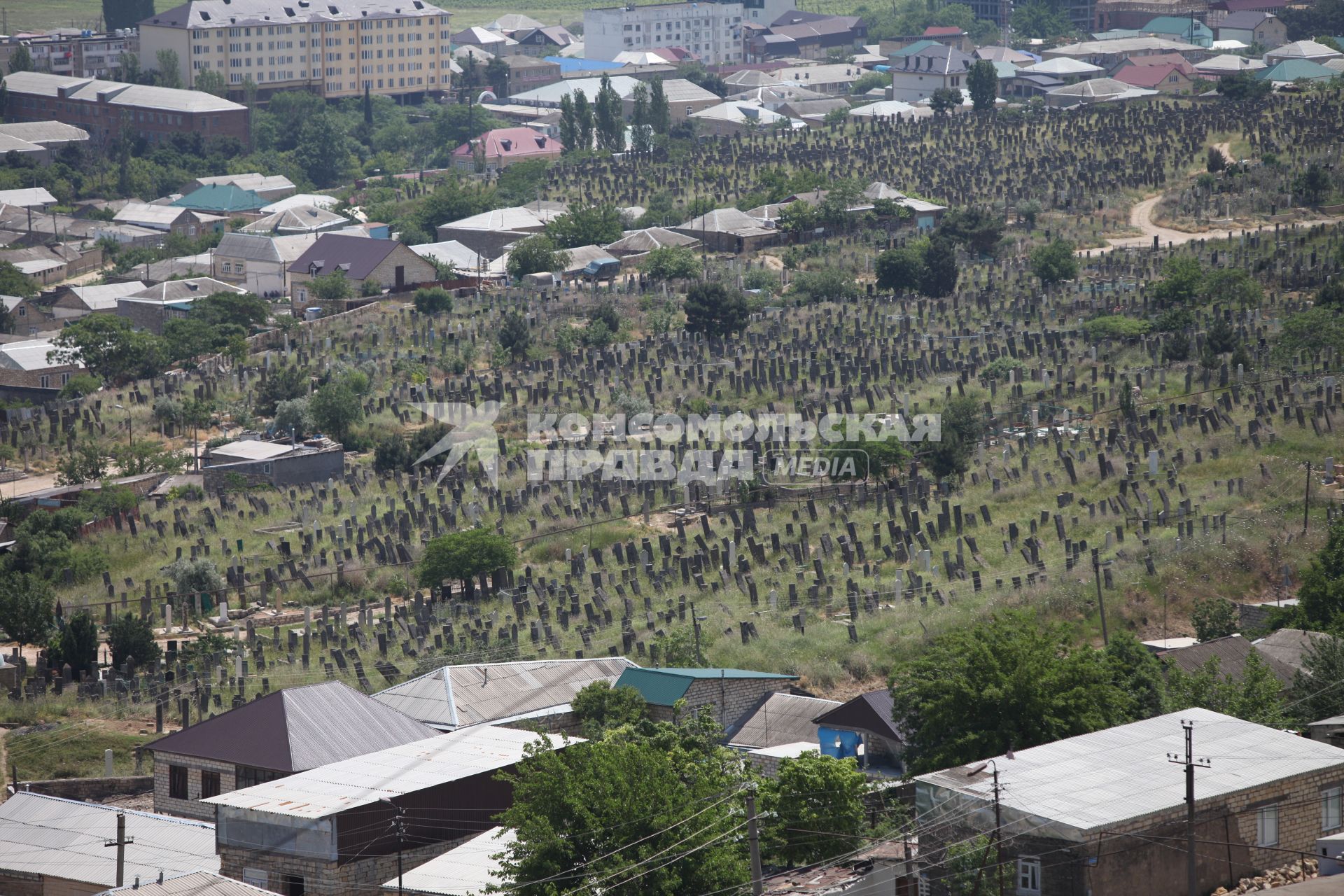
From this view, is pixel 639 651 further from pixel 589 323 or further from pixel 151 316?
pixel 151 316

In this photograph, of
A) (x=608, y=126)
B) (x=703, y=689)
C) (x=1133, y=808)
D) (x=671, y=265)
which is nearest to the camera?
(x=1133, y=808)

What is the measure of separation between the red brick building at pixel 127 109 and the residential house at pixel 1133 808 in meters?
84.8

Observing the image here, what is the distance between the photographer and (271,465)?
42.6m

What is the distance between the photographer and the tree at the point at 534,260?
65250mm

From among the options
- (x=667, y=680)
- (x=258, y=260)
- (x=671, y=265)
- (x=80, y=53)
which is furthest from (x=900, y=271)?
(x=80, y=53)

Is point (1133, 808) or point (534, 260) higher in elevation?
point (1133, 808)

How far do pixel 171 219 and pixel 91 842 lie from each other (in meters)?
63.1

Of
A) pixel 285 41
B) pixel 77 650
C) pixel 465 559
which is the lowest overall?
pixel 77 650

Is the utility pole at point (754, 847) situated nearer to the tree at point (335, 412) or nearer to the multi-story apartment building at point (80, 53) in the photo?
the tree at point (335, 412)

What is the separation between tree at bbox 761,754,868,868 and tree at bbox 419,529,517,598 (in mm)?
14104

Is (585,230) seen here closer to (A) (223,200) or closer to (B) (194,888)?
(A) (223,200)

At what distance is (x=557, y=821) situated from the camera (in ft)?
61.0

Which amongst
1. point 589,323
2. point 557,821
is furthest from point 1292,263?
point 557,821

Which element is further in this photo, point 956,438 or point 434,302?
point 434,302
